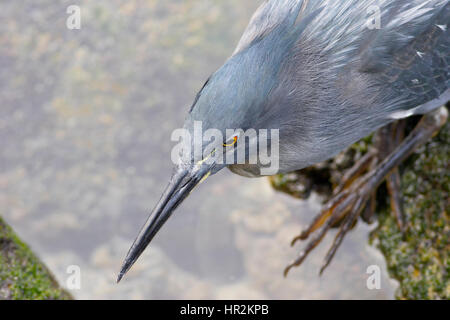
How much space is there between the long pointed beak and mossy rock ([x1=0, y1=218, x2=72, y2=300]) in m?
0.54

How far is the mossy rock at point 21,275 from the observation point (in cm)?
205

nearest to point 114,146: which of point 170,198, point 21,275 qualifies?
point 21,275

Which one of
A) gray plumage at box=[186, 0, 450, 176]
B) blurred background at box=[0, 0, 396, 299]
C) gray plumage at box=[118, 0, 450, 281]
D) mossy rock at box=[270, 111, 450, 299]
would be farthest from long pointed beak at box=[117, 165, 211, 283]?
blurred background at box=[0, 0, 396, 299]

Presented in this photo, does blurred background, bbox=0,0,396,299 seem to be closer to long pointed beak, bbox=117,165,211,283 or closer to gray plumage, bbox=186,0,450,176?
gray plumage, bbox=186,0,450,176

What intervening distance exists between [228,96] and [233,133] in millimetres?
128

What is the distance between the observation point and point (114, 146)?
3986 millimetres

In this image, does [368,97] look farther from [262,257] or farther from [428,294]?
[262,257]

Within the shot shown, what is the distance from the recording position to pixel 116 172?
3945 millimetres

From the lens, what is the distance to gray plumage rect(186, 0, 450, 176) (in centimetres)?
168

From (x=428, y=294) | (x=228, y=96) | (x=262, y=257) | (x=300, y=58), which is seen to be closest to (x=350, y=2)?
(x=300, y=58)

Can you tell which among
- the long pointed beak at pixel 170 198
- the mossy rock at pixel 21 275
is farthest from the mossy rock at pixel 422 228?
the mossy rock at pixel 21 275

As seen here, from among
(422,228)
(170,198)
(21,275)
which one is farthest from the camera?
(422,228)

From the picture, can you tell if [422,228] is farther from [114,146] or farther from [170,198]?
[114,146]

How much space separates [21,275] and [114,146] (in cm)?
195
